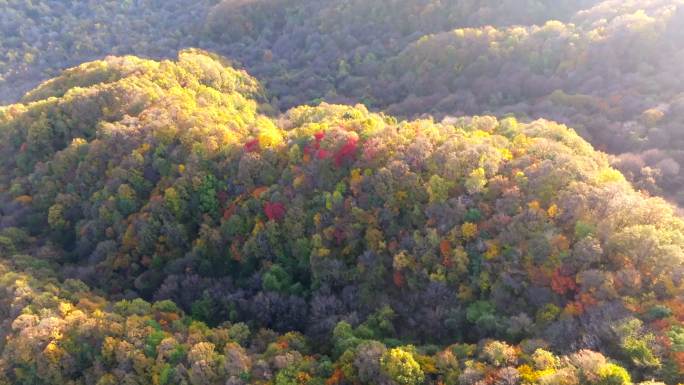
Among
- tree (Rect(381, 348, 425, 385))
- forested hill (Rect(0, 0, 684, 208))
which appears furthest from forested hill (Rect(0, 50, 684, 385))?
forested hill (Rect(0, 0, 684, 208))

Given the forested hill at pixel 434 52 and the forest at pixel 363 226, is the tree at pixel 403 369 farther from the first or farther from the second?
the forested hill at pixel 434 52

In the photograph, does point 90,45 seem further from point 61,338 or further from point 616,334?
point 616,334

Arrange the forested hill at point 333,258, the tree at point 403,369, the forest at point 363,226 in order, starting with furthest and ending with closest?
the forest at point 363,226 → the forested hill at point 333,258 → the tree at point 403,369

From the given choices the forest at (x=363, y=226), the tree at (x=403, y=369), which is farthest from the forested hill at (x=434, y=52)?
the tree at (x=403, y=369)

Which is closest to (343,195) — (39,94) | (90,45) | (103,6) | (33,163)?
(33,163)

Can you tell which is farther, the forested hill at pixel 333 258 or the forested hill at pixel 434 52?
the forested hill at pixel 434 52

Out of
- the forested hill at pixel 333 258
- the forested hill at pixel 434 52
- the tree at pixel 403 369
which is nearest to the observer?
the tree at pixel 403 369

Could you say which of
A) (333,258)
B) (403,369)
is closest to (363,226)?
(333,258)

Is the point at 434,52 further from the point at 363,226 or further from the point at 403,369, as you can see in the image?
the point at 403,369
